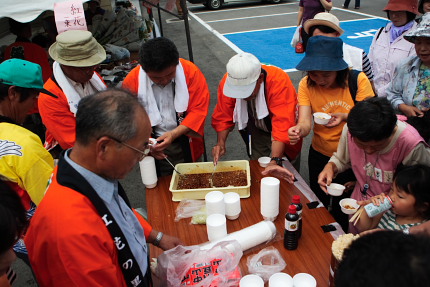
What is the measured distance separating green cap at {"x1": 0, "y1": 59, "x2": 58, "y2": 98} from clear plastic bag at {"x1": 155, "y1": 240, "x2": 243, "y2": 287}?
136 centimetres

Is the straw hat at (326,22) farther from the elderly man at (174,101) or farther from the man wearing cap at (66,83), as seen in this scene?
the man wearing cap at (66,83)

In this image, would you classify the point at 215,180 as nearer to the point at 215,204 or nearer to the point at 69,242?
the point at 215,204

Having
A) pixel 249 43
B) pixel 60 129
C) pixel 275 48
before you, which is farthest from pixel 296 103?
pixel 249 43

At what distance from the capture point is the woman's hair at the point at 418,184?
1630 mm

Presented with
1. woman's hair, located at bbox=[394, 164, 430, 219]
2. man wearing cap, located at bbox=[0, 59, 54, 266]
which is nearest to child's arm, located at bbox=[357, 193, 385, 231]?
woman's hair, located at bbox=[394, 164, 430, 219]

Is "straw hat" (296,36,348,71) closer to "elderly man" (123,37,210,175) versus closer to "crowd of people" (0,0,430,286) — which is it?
"crowd of people" (0,0,430,286)

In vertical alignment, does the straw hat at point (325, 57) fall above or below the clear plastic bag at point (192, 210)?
above

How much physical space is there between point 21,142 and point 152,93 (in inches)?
45.7

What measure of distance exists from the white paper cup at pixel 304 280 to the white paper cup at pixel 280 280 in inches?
A: 1.1

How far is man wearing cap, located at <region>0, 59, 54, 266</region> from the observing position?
5.63ft

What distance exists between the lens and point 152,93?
2.68 meters

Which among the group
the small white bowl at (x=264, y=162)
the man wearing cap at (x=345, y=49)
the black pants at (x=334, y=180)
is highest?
the man wearing cap at (x=345, y=49)

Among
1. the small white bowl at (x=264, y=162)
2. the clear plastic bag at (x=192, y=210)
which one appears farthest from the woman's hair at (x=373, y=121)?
the clear plastic bag at (x=192, y=210)

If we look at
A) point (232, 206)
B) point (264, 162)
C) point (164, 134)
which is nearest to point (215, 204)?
point (232, 206)
